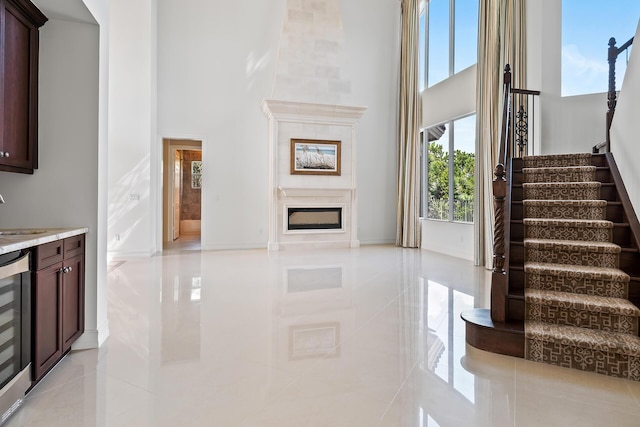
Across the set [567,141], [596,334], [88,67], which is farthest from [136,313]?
[567,141]

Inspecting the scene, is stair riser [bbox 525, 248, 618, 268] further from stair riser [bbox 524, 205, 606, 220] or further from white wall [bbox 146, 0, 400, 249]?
white wall [bbox 146, 0, 400, 249]

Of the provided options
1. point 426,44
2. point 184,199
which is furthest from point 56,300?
point 184,199

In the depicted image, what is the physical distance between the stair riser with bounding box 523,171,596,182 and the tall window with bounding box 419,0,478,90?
359cm

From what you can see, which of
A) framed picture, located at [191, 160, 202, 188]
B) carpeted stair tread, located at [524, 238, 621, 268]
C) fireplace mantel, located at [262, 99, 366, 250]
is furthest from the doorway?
carpeted stair tread, located at [524, 238, 621, 268]

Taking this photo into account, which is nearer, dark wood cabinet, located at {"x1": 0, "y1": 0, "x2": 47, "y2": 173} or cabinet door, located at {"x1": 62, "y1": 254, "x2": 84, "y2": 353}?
dark wood cabinet, located at {"x1": 0, "y1": 0, "x2": 47, "y2": 173}

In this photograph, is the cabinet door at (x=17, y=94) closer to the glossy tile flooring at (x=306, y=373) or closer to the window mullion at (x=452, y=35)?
the glossy tile flooring at (x=306, y=373)

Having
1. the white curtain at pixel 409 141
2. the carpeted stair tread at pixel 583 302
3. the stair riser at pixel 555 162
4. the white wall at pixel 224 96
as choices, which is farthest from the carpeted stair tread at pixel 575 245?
the white wall at pixel 224 96

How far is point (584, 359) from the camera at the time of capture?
8.27ft

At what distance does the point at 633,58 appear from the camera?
10.9ft

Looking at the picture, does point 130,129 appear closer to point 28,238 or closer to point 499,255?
point 28,238

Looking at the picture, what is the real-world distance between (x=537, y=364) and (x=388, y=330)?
3.53 feet

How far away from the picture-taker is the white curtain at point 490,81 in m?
5.66

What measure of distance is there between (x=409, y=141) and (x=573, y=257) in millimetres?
5830

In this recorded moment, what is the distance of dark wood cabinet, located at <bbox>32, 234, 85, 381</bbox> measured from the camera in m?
2.16
